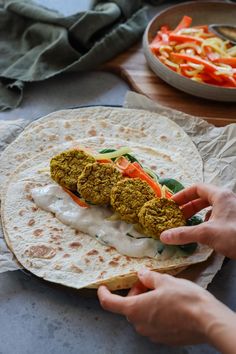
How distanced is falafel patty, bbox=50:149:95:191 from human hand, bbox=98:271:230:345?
0.66m

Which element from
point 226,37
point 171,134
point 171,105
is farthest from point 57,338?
point 226,37

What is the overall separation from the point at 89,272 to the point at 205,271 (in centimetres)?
43

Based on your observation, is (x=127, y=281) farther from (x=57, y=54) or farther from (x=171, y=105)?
(x=57, y=54)

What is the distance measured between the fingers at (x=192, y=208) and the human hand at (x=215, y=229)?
0.04 m

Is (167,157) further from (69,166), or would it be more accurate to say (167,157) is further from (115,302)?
(115,302)

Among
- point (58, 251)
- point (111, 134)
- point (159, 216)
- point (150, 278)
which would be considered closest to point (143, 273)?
point (150, 278)

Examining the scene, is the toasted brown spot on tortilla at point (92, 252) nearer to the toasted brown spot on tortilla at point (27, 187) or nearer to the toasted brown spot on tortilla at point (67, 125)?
the toasted brown spot on tortilla at point (27, 187)

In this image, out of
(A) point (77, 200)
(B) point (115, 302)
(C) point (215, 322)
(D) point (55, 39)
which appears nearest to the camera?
(C) point (215, 322)

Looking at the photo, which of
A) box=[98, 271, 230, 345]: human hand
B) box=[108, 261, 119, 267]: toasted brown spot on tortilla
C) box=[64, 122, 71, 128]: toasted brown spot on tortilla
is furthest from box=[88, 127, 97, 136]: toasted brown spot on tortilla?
box=[98, 271, 230, 345]: human hand

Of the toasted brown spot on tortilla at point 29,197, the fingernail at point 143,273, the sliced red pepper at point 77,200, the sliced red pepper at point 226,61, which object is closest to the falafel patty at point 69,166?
the sliced red pepper at point 77,200

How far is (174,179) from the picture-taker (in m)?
2.21

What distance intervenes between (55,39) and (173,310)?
2020 millimetres

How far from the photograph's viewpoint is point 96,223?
2004 mm

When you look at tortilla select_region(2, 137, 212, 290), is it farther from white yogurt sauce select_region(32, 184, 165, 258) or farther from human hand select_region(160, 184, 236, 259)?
human hand select_region(160, 184, 236, 259)
